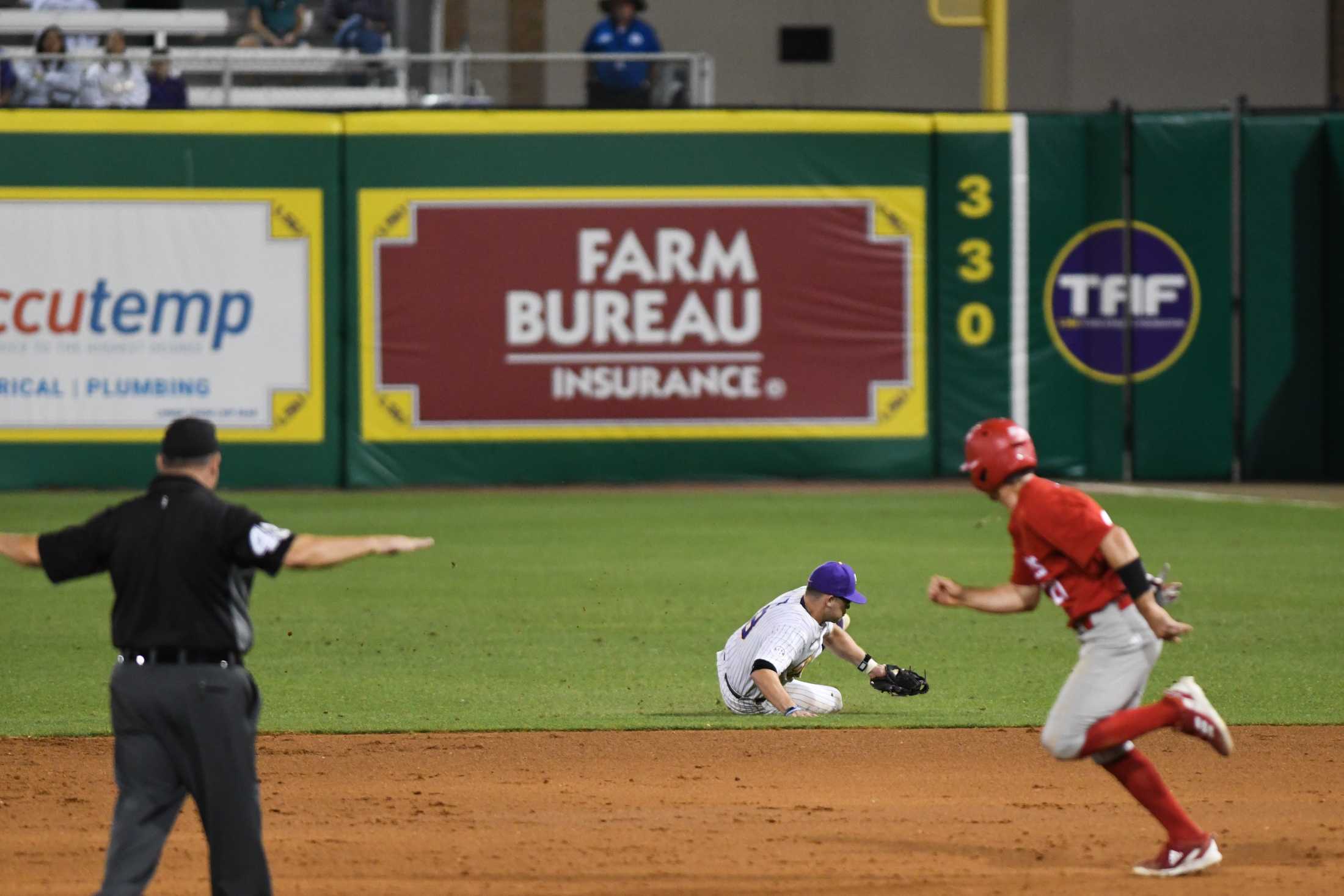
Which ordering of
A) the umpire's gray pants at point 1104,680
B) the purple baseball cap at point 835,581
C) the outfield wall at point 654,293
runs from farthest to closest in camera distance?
1. the outfield wall at point 654,293
2. the purple baseball cap at point 835,581
3. the umpire's gray pants at point 1104,680

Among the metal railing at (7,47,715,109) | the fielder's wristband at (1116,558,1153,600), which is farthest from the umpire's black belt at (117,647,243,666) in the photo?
the metal railing at (7,47,715,109)

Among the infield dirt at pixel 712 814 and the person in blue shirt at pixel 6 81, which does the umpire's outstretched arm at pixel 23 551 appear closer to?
the infield dirt at pixel 712 814

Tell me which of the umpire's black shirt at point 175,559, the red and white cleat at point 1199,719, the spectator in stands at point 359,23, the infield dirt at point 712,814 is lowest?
the infield dirt at point 712,814

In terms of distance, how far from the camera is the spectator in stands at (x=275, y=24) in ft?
82.7

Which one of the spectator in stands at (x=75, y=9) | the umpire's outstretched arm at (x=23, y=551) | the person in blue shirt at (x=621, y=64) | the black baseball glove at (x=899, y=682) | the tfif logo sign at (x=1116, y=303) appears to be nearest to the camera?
the umpire's outstretched arm at (x=23, y=551)

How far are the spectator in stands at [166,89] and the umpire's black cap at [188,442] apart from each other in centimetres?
1724

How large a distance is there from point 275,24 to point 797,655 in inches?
706

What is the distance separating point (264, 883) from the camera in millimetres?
5992

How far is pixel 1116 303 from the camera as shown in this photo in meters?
22.9

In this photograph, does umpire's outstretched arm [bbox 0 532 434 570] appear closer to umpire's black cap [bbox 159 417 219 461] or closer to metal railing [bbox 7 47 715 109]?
umpire's black cap [bbox 159 417 219 461]

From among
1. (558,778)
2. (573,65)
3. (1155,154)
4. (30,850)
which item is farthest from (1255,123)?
(30,850)

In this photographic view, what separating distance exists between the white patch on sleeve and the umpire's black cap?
346mm

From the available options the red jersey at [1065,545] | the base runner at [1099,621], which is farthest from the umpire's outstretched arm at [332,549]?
the red jersey at [1065,545]

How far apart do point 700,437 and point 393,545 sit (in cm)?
1679
